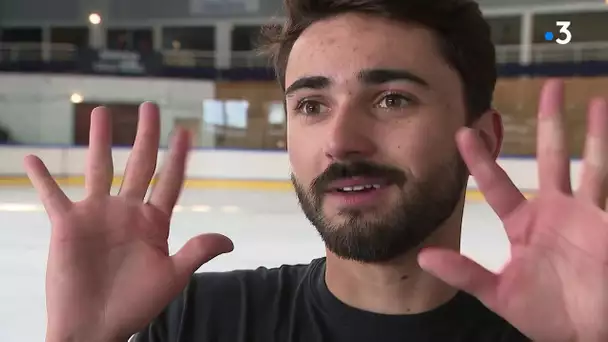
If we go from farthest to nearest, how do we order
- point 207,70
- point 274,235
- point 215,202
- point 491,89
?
point 207,70, point 215,202, point 274,235, point 491,89

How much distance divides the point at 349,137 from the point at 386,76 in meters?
0.12

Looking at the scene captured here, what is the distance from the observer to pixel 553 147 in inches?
30.3

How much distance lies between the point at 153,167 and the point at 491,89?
59cm

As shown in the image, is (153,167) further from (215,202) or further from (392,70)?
(215,202)

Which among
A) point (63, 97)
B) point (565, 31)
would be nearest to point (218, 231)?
point (63, 97)

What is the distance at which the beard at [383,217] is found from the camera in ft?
2.99

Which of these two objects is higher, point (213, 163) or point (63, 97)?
point (63, 97)

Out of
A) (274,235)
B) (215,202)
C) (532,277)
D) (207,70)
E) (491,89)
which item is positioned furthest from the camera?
(207,70)

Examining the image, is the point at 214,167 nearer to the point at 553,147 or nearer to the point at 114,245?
the point at 114,245

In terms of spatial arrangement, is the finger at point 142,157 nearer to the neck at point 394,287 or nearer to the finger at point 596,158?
the neck at point 394,287

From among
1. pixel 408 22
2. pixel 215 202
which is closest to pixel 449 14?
pixel 408 22

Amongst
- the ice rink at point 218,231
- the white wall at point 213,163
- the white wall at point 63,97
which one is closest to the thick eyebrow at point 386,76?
the ice rink at point 218,231

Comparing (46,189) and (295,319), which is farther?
(295,319)

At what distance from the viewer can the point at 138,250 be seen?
835 millimetres
